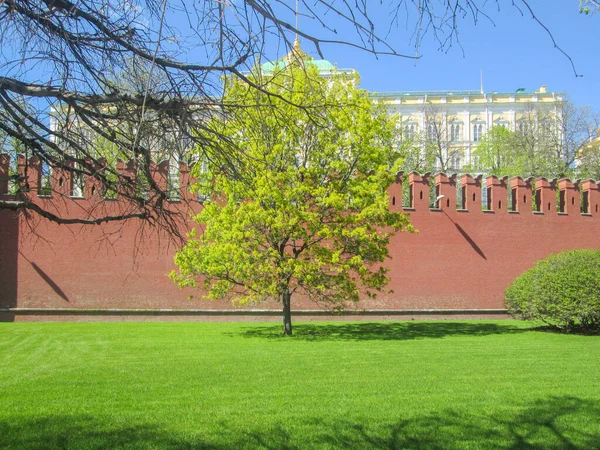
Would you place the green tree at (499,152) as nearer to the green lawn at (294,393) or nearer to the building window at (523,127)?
the building window at (523,127)

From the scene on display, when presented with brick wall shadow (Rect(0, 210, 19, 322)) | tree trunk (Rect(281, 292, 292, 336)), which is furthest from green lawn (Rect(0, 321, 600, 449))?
brick wall shadow (Rect(0, 210, 19, 322))

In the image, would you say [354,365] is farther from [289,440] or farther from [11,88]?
[11,88]

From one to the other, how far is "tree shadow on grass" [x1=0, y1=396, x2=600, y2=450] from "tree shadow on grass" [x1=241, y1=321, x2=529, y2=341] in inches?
383

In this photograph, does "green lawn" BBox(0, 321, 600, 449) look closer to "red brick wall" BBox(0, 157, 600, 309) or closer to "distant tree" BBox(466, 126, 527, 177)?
"red brick wall" BBox(0, 157, 600, 309)

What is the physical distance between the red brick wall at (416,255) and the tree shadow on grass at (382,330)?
7.01 feet

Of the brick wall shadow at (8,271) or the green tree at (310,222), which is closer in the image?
the green tree at (310,222)

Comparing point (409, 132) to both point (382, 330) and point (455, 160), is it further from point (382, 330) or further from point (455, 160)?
point (382, 330)

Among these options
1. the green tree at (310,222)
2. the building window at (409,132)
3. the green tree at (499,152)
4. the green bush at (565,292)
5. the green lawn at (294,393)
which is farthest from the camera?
the building window at (409,132)

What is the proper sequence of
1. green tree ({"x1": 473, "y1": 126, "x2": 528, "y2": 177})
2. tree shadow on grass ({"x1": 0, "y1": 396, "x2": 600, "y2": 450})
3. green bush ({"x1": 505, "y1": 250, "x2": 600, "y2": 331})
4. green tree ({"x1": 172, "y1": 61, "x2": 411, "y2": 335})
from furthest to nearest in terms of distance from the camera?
green tree ({"x1": 473, "y1": 126, "x2": 528, "y2": 177}) → green bush ({"x1": 505, "y1": 250, "x2": 600, "y2": 331}) → green tree ({"x1": 172, "y1": 61, "x2": 411, "y2": 335}) → tree shadow on grass ({"x1": 0, "y1": 396, "x2": 600, "y2": 450})

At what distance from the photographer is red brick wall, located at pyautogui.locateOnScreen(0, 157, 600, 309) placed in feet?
66.9

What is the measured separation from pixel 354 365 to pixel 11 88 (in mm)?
8700

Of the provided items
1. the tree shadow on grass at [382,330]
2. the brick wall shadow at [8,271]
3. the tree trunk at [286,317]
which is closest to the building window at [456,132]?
the tree shadow on grass at [382,330]

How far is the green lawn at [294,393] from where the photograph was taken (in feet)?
20.3

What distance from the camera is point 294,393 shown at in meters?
8.47
